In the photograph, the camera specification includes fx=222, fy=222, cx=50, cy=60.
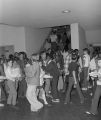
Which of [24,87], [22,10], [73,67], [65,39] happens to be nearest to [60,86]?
[24,87]

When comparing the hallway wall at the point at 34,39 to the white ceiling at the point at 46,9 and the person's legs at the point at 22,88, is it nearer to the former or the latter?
the white ceiling at the point at 46,9

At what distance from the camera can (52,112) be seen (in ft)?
18.2

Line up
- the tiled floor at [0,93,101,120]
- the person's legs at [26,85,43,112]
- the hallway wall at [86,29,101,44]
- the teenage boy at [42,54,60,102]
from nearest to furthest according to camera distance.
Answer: the tiled floor at [0,93,101,120] < the person's legs at [26,85,43,112] < the teenage boy at [42,54,60,102] < the hallway wall at [86,29,101,44]

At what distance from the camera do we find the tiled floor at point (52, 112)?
5117 millimetres

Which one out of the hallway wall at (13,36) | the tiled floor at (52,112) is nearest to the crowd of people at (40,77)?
the tiled floor at (52,112)

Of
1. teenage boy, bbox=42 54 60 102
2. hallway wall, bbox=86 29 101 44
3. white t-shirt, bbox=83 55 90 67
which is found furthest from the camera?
hallway wall, bbox=86 29 101 44


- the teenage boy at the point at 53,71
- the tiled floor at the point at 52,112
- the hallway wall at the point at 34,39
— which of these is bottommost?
the tiled floor at the point at 52,112

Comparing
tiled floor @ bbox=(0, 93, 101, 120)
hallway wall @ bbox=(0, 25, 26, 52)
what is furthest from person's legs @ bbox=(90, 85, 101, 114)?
hallway wall @ bbox=(0, 25, 26, 52)

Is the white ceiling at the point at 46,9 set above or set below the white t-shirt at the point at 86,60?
above

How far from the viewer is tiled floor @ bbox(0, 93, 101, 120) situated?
512 cm

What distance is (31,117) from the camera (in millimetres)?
5203

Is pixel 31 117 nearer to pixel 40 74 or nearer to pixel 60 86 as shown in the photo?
pixel 40 74

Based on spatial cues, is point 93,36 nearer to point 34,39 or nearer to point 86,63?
point 34,39

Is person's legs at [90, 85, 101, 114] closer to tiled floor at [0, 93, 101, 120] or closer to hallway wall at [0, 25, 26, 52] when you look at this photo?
tiled floor at [0, 93, 101, 120]
